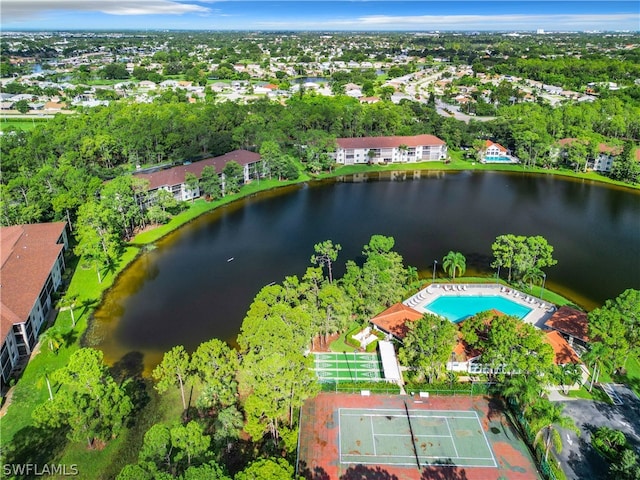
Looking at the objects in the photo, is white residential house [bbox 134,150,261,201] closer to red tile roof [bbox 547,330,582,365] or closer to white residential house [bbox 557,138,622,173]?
red tile roof [bbox 547,330,582,365]

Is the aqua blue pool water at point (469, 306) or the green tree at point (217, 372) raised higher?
the green tree at point (217, 372)

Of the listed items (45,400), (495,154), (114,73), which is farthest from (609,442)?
(114,73)

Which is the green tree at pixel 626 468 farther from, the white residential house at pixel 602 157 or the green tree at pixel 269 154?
the white residential house at pixel 602 157

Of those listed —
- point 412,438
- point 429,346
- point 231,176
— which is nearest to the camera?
point 412,438

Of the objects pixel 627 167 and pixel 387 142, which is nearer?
pixel 627 167

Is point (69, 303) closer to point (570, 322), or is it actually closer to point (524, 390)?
point (524, 390)

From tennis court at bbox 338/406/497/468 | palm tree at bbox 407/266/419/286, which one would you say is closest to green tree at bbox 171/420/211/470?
tennis court at bbox 338/406/497/468

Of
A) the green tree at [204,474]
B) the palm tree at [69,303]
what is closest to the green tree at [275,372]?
the green tree at [204,474]
